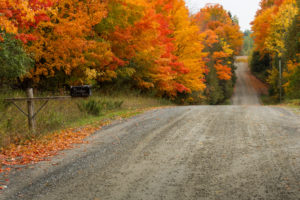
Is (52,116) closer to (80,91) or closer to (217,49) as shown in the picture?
(80,91)

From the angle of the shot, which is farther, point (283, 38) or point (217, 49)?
point (217, 49)

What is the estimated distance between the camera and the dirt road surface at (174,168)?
4.81 metres

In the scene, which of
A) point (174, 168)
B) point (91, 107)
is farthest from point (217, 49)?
point (174, 168)

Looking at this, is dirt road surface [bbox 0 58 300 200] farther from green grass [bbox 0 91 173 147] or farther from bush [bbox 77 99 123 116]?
bush [bbox 77 99 123 116]

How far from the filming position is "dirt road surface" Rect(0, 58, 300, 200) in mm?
4812

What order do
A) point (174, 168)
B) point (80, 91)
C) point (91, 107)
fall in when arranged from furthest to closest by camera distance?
point (91, 107), point (80, 91), point (174, 168)

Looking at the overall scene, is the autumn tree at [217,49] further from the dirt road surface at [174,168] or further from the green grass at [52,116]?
the dirt road surface at [174,168]

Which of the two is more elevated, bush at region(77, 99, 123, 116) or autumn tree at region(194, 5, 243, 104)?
autumn tree at region(194, 5, 243, 104)

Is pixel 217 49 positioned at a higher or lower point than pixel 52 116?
higher

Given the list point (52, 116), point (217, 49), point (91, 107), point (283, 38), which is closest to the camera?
point (52, 116)

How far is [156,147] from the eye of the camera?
→ 7641 mm

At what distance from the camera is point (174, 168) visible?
5.93 metres

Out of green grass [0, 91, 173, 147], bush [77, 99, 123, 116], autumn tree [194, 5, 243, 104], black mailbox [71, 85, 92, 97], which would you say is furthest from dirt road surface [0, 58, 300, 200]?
autumn tree [194, 5, 243, 104]

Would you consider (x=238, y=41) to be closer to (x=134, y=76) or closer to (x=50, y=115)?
(x=134, y=76)
